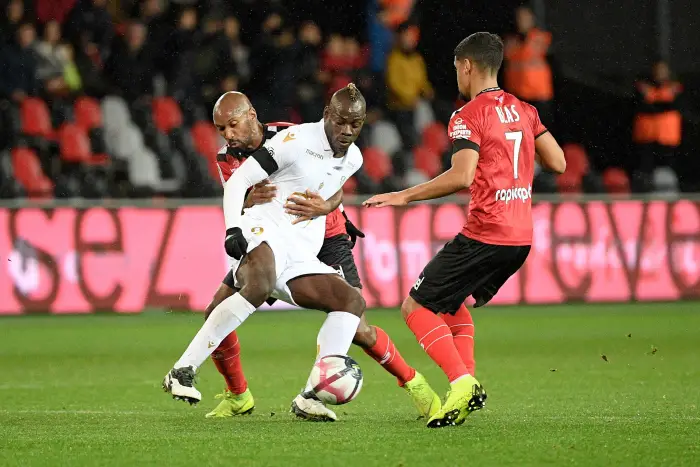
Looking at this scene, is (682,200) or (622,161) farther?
(622,161)

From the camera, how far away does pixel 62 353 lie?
11594 millimetres

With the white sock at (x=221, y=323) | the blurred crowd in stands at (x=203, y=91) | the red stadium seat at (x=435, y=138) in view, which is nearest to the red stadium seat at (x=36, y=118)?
the blurred crowd in stands at (x=203, y=91)

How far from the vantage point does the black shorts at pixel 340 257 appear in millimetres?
7535

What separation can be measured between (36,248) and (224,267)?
207 centimetres

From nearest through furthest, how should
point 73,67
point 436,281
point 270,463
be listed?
1. point 270,463
2. point 436,281
3. point 73,67

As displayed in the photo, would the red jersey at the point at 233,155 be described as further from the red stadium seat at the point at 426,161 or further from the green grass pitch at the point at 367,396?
the red stadium seat at the point at 426,161

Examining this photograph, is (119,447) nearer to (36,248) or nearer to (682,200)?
(36,248)

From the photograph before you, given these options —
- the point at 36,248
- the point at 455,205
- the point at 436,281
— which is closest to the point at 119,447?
the point at 436,281

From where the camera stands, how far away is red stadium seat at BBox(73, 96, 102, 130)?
15758 millimetres

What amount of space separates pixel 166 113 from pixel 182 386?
10.3 metres

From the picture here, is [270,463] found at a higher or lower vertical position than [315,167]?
lower

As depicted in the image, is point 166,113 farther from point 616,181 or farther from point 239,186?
point 239,186

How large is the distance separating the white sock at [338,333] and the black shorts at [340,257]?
725 millimetres

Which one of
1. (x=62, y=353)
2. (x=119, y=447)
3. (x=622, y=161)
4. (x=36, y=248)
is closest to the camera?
(x=119, y=447)
